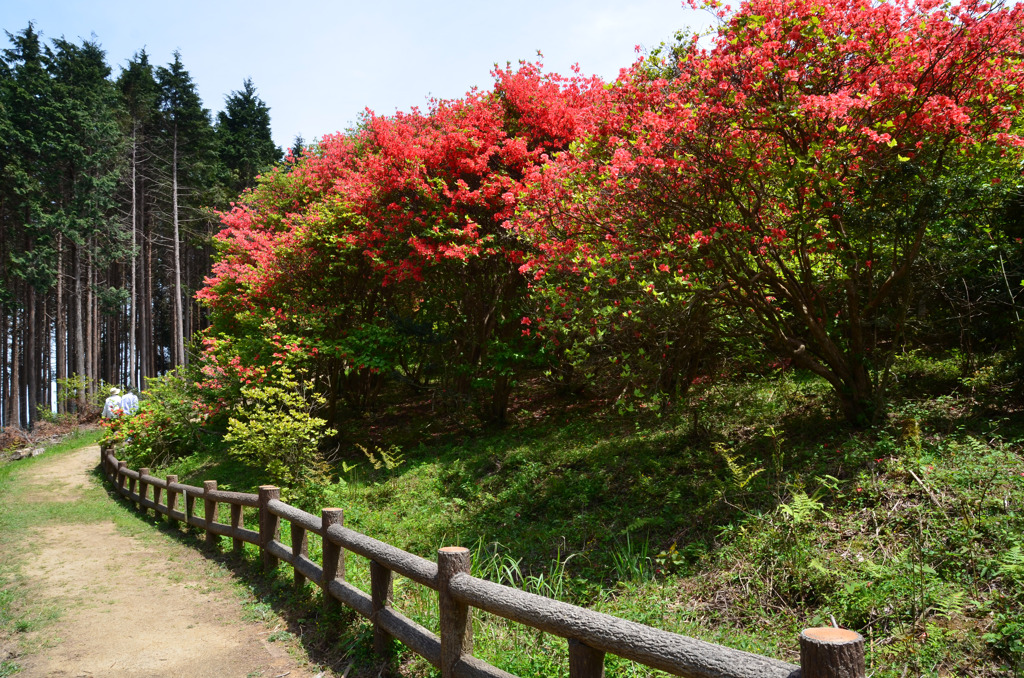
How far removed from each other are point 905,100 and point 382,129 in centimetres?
1105

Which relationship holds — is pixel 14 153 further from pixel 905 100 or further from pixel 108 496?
pixel 905 100

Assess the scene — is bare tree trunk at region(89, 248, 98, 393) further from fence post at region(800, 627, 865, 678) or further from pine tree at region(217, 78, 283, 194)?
fence post at region(800, 627, 865, 678)

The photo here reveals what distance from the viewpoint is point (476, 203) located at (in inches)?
434

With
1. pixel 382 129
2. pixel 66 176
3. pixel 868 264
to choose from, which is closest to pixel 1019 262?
pixel 868 264

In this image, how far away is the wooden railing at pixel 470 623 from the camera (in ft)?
6.99

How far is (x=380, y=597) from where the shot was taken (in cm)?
462

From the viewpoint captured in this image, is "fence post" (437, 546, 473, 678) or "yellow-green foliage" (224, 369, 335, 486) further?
"yellow-green foliage" (224, 369, 335, 486)

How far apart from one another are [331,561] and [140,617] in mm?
2089

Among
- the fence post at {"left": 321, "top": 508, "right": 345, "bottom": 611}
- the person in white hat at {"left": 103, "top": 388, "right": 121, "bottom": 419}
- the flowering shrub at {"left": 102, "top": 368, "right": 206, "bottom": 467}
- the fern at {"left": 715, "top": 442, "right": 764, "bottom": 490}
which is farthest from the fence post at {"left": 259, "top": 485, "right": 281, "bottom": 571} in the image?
the person in white hat at {"left": 103, "top": 388, "right": 121, "bottom": 419}

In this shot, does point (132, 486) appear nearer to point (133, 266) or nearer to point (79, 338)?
point (79, 338)

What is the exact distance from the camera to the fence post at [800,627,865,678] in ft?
6.46

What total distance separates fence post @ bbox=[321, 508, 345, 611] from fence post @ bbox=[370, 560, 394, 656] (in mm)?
755

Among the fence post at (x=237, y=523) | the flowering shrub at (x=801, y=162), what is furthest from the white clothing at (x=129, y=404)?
the flowering shrub at (x=801, y=162)

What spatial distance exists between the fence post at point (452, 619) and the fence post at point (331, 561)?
1.83 meters
